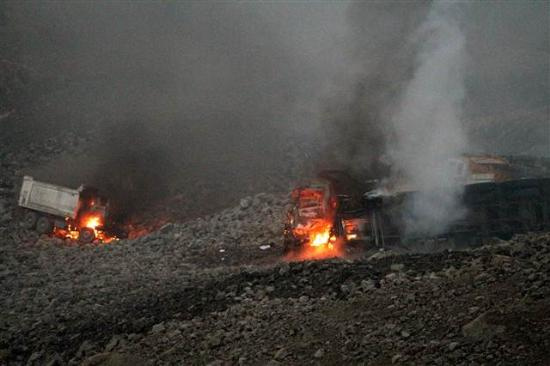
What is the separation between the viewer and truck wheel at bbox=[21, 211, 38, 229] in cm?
2743

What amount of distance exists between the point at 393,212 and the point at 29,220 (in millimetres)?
18974

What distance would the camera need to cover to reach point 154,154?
35969mm

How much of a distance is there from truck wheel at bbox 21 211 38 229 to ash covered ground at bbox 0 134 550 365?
25.7ft

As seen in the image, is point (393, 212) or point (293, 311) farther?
point (393, 212)

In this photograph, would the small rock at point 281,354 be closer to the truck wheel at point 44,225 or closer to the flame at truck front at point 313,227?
the flame at truck front at point 313,227

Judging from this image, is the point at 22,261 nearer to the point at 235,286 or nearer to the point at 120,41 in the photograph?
the point at 235,286

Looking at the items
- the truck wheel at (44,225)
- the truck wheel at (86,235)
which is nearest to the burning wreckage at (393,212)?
the truck wheel at (86,235)

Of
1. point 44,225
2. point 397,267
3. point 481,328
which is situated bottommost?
point 481,328

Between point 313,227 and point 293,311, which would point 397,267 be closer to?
Answer: point 293,311

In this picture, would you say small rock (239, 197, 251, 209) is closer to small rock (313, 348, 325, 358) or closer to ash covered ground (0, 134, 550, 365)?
ash covered ground (0, 134, 550, 365)

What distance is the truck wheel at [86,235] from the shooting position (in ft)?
87.6

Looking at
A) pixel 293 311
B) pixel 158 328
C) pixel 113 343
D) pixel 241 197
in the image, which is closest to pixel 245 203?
pixel 241 197

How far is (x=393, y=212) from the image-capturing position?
18906mm

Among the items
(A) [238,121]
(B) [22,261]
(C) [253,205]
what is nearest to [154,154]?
(A) [238,121]
